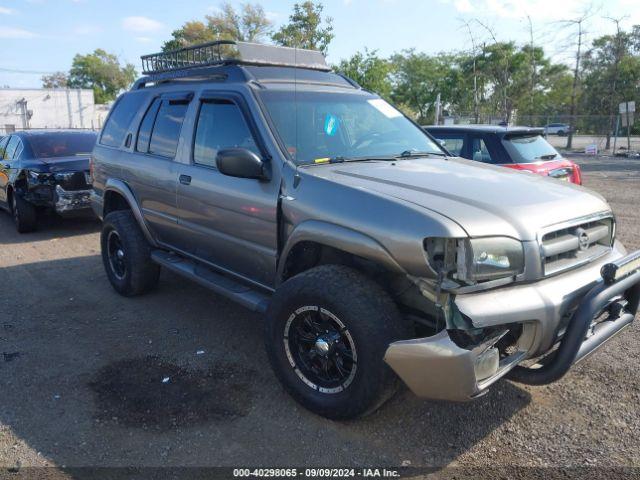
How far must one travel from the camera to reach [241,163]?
342 cm

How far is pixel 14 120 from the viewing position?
53.1 meters

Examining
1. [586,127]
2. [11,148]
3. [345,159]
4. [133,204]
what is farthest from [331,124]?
[586,127]

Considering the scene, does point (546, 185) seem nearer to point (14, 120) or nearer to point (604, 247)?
point (604, 247)

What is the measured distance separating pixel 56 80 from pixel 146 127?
94.7 m

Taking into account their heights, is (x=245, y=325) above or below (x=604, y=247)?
below

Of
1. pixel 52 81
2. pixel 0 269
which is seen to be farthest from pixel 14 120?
pixel 0 269

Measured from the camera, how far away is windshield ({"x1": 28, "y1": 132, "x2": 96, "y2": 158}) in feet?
29.0

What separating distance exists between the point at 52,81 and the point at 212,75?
95.7 metres

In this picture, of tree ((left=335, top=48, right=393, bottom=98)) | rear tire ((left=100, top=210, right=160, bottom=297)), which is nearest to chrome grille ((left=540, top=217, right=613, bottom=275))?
rear tire ((left=100, top=210, right=160, bottom=297))

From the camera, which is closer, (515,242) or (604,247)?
(515,242)

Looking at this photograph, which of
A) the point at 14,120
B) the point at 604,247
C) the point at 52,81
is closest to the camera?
the point at 604,247

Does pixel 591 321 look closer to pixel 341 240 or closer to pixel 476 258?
pixel 476 258

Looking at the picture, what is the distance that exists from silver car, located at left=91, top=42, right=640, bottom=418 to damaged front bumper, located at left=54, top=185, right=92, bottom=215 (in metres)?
3.90

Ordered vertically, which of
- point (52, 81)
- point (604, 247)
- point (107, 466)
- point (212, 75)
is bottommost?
point (107, 466)
